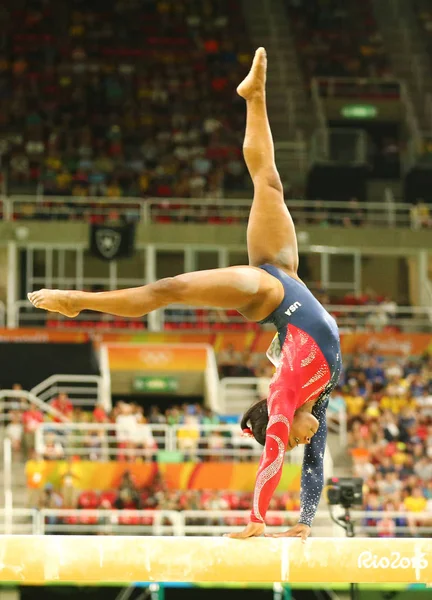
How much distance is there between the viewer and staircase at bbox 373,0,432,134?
2673 cm

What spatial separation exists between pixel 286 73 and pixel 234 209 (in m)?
5.42

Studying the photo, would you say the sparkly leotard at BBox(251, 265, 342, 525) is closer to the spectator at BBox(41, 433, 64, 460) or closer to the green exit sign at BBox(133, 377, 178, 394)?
the spectator at BBox(41, 433, 64, 460)

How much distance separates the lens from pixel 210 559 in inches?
202

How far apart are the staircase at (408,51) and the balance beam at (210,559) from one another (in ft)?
70.1

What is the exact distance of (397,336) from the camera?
19938 millimetres

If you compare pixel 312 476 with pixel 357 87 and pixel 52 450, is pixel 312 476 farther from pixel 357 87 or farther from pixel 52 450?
pixel 357 87

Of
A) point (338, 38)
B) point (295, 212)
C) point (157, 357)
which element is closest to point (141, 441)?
point (157, 357)

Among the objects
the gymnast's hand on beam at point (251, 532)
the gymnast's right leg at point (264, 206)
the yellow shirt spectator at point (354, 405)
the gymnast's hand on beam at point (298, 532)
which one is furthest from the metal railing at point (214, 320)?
the gymnast's hand on beam at point (251, 532)

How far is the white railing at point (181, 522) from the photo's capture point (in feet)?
39.4

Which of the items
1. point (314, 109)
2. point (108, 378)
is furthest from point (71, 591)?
point (314, 109)

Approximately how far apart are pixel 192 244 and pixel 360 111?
7.11m

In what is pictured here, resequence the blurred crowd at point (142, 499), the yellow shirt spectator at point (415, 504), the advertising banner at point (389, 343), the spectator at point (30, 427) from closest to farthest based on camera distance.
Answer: the blurred crowd at point (142, 499)
the yellow shirt spectator at point (415, 504)
the spectator at point (30, 427)
the advertising banner at point (389, 343)

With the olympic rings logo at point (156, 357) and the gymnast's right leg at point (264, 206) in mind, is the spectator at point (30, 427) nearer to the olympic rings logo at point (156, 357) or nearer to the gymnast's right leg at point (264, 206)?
the olympic rings logo at point (156, 357)

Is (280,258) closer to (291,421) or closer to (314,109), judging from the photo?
(291,421)
